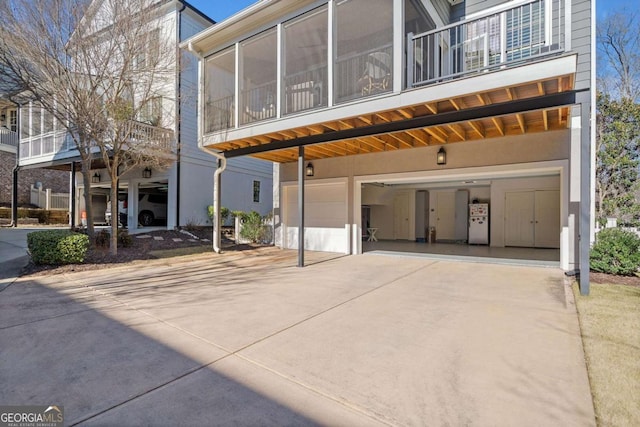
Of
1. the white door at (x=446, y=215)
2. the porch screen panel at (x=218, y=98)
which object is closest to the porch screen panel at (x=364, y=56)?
the porch screen panel at (x=218, y=98)

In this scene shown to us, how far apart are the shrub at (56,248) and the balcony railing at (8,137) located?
15.7m

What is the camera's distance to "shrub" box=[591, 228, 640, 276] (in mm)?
5754

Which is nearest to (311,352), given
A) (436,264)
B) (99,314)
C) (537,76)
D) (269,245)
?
(99,314)

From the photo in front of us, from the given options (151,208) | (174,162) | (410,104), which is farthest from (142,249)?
(410,104)

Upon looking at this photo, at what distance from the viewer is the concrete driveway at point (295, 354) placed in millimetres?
2133

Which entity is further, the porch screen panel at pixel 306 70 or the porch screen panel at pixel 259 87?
the porch screen panel at pixel 259 87

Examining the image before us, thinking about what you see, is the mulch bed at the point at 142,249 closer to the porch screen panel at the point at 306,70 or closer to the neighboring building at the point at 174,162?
the neighboring building at the point at 174,162

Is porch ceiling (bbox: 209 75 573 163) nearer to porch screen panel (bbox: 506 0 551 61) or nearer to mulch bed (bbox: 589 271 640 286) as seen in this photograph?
porch screen panel (bbox: 506 0 551 61)

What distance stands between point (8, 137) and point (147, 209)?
1007 cm

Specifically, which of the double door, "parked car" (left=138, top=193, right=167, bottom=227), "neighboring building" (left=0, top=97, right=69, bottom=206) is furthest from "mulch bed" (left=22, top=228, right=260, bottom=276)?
"neighboring building" (left=0, top=97, right=69, bottom=206)

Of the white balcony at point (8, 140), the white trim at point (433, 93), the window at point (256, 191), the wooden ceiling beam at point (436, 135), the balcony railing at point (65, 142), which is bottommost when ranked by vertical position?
the window at point (256, 191)

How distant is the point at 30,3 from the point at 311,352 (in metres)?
8.98

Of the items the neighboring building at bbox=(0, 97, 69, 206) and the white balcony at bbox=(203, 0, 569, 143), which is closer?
the white balcony at bbox=(203, 0, 569, 143)

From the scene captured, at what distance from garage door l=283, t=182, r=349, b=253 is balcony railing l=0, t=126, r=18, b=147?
16.9 metres
